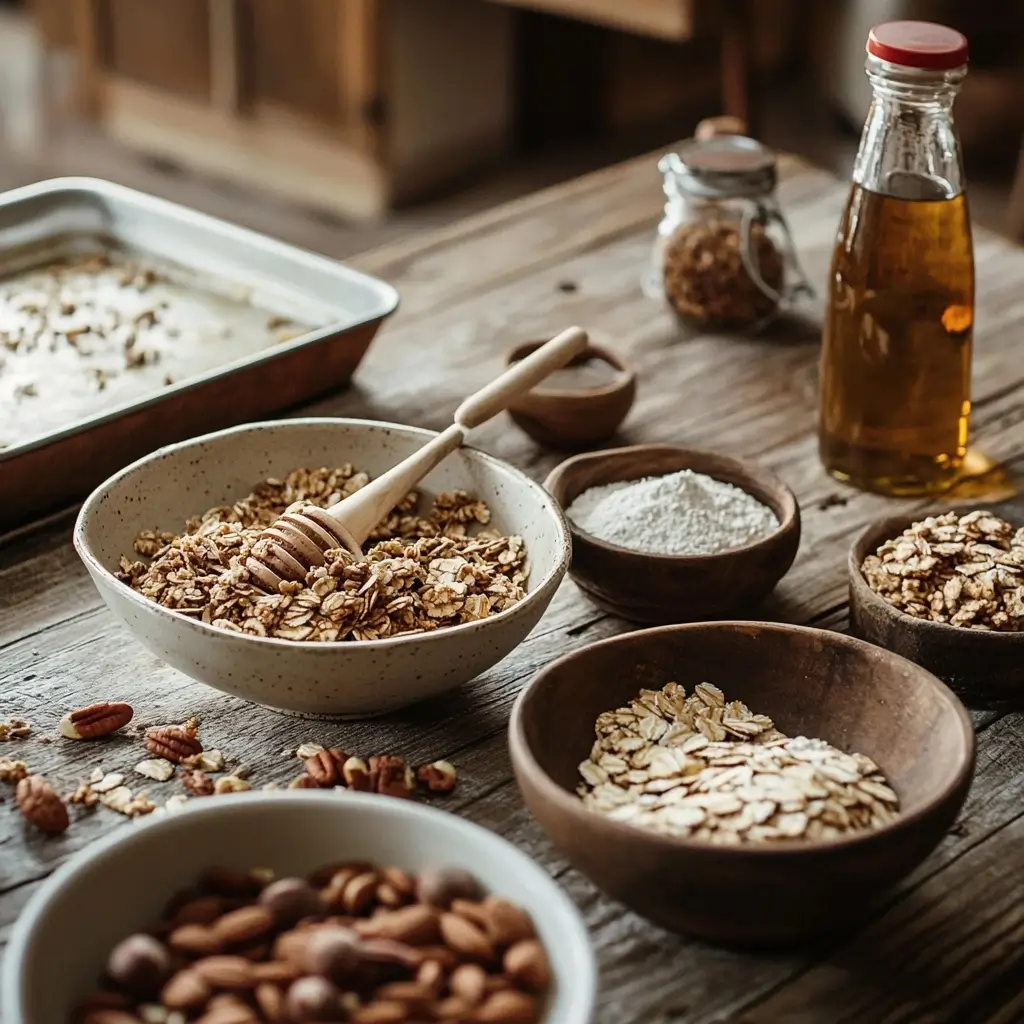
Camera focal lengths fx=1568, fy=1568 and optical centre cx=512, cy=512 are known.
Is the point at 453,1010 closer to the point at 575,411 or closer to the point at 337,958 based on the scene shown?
the point at 337,958

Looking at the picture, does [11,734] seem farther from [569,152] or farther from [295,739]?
[569,152]

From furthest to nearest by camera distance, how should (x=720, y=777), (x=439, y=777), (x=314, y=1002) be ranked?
(x=439, y=777) → (x=720, y=777) → (x=314, y=1002)

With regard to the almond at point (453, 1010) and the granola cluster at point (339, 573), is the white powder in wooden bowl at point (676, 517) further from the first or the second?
the almond at point (453, 1010)

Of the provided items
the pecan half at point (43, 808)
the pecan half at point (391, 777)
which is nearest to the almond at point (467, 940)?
the pecan half at point (391, 777)

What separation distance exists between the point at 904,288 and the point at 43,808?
2.69 feet

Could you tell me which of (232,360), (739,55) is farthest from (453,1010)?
(739,55)

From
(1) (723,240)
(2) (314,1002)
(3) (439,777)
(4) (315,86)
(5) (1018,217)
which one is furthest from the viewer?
(4) (315,86)

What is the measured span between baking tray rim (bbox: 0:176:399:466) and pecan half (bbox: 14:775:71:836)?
384 mm

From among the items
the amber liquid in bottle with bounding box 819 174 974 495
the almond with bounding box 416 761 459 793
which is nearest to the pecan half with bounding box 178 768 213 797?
the almond with bounding box 416 761 459 793

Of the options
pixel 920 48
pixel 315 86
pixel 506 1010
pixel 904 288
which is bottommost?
pixel 315 86

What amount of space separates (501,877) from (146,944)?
0.19 metres

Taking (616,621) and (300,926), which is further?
(616,621)

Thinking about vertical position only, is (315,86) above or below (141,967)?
below

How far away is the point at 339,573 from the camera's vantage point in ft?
3.63
